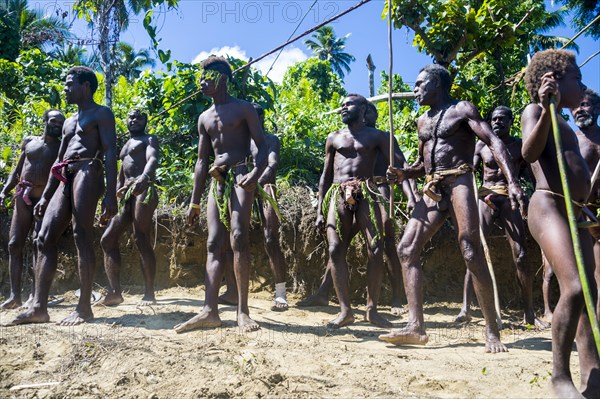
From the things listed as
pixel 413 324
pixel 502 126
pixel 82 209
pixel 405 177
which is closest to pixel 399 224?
pixel 502 126

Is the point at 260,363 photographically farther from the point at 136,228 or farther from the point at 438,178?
the point at 136,228

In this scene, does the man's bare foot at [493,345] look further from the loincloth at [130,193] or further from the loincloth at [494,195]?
the loincloth at [130,193]

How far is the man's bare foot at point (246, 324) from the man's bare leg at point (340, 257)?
757 mm

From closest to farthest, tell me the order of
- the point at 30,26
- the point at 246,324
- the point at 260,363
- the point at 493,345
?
the point at 260,363, the point at 493,345, the point at 246,324, the point at 30,26

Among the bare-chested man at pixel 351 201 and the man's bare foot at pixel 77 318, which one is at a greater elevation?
the bare-chested man at pixel 351 201

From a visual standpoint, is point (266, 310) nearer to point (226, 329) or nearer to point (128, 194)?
point (226, 329)

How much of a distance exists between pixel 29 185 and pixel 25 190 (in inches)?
2.8

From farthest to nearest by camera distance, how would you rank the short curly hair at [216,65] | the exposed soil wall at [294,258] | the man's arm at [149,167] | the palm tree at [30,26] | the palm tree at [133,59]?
the palm tree at [133,59] < the palm tree at [30,26] < the exposed soil wall at [294,258] < the man's arm at [149,167] < the short curly hair at [216,65]

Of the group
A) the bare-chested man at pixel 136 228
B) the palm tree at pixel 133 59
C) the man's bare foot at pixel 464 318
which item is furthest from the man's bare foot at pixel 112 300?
the palm tree at pixel 133 59

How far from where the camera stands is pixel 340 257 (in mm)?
5141

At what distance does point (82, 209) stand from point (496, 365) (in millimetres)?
3799

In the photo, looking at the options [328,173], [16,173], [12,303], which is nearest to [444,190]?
[328,173]

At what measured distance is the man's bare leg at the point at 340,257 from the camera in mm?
4992

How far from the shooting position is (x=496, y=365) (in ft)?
11.6
